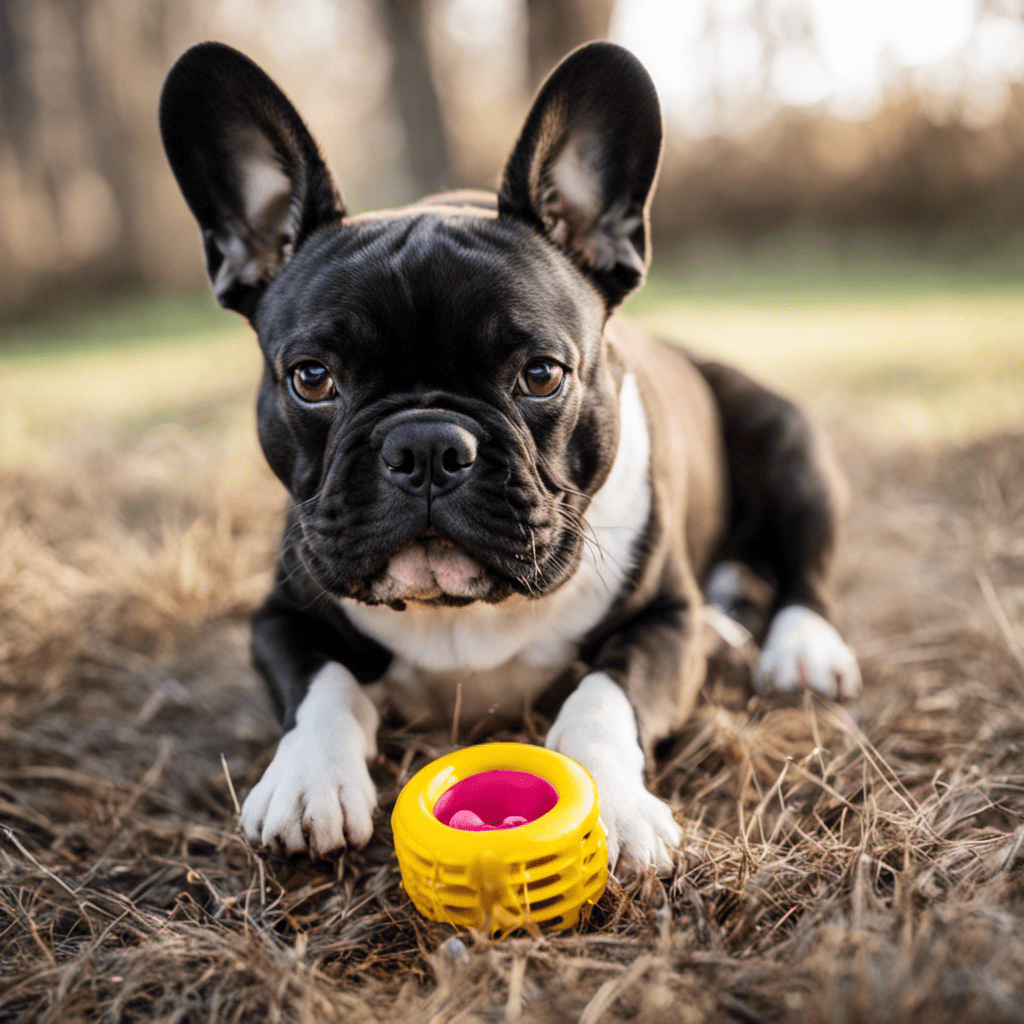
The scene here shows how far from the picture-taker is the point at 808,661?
3.15 m

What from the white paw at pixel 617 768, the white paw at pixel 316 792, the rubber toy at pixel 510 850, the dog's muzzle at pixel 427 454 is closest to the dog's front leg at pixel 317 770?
the white paw at pixel 316 792

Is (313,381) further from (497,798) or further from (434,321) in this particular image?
(497,798)

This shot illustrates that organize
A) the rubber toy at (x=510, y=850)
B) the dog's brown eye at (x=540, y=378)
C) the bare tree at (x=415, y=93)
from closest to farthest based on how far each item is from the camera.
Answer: the rubber toy at (x=510, y=850) < the dog's brown eye at (x=540, y=378) < the bare tree at (x=415, y=93)

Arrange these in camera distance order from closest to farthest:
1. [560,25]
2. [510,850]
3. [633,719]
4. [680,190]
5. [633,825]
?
1. [510,850]
2. [633,825]
3. [633,719]
4. [560,25]
5. [680,190]

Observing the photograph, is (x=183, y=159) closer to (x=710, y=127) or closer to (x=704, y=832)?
(x=704, y=832)

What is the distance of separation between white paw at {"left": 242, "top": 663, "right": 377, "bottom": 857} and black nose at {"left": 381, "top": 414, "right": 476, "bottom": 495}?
67cm

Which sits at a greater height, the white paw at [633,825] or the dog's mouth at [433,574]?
the dog's mouth at [433,574]

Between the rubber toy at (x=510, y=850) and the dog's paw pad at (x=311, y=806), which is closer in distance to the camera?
the rubber toy at (x=510, y=850)

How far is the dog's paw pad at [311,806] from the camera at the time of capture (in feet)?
7.11

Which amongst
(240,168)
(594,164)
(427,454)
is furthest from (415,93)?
(427,454)

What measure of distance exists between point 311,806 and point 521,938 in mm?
607

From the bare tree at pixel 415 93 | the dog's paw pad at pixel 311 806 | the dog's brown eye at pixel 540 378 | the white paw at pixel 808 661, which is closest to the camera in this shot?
the dog's paw pad at pixel 311 806

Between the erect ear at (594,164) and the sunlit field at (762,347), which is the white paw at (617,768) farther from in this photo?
the sunlit field at (762,347)

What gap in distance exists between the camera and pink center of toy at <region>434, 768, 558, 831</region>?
205 cm
